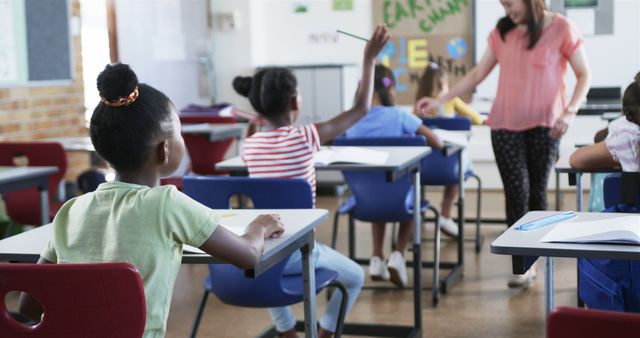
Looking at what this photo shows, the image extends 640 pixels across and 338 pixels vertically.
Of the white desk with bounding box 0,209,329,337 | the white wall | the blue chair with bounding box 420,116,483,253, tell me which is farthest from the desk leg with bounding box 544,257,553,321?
the white wall

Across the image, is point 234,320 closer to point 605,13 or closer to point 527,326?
point 527,326

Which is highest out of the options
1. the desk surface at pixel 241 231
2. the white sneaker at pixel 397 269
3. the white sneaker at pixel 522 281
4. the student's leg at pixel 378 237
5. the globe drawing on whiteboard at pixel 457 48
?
the globe drawing on whiteboard at pixel 457 48

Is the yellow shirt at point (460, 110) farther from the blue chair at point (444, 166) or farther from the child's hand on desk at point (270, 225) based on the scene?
the child's hand on desk at point (270, 225)

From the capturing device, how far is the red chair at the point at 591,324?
1043 millimetres

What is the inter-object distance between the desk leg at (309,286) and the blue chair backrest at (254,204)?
298 millimetres

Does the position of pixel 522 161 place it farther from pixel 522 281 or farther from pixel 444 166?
pixel 444 166

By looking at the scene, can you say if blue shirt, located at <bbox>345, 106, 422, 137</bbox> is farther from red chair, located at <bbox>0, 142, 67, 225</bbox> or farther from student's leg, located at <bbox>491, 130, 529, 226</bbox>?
red chair, located at <bbox>0, 142, 67, 225</bbox>

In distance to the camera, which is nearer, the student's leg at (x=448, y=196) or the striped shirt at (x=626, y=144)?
the striped shirt at (x=626, y=144)

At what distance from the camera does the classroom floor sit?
348cm

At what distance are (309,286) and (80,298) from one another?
2.67 feet

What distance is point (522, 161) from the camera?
3867 mm

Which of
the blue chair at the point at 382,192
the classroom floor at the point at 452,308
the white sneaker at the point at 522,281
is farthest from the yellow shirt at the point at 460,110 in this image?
the blue chair at the point at 382,192

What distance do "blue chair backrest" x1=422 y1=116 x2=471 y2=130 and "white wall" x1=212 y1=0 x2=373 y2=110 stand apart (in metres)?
2.59

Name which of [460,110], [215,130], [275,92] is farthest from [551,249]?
[460,110]
